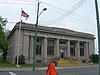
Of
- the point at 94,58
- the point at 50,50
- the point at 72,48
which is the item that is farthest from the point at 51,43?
the point at 94,58

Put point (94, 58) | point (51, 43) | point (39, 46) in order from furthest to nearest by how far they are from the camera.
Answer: point (94, 58) → point (51, 43) → point (39, 46)

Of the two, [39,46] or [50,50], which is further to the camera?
[50,50]

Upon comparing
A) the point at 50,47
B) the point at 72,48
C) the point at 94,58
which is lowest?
the point at 94,58

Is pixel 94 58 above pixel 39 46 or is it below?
below

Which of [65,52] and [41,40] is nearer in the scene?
[41,40]

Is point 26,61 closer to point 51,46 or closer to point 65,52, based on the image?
point 51,46

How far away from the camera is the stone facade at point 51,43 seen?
5353 centimetres

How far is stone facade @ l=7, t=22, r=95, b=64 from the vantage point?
5353 cm

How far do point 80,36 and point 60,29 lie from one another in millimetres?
7500

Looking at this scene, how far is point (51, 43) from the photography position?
6072 cm

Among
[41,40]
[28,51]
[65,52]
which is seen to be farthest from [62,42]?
[28,51]

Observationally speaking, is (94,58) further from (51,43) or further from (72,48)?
(51,43)

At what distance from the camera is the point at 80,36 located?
6644cm

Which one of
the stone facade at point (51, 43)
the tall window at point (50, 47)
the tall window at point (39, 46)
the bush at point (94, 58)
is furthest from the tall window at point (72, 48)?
the tall window at point (39, 46)
